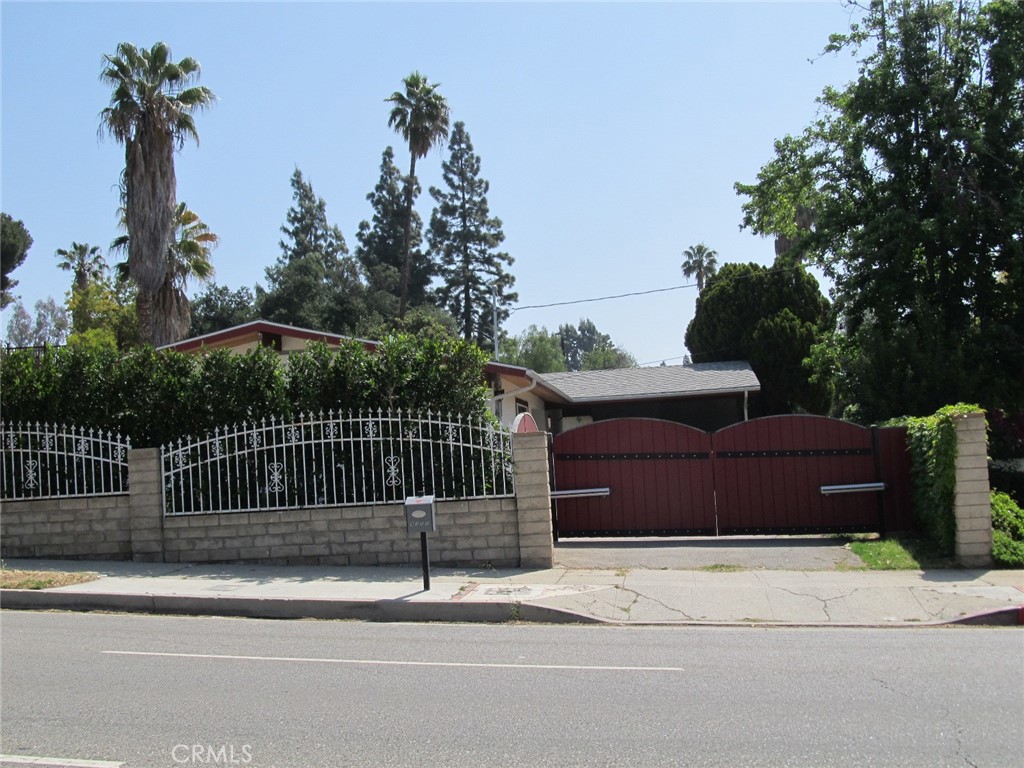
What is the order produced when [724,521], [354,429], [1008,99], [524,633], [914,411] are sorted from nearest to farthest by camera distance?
[524,633], [354,429], [724,521], [914,411], [1008,99]

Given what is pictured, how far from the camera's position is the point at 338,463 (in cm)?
1223

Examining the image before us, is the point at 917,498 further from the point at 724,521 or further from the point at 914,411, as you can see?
the point at 914,411

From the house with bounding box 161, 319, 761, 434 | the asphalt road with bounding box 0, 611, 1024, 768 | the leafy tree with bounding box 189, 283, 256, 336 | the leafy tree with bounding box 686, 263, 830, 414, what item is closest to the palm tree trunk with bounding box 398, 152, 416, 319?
the leafy tree with bounding box 189, 283, 256, 336

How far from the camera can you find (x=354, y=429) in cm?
1226

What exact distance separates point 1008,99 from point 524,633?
15809 mm

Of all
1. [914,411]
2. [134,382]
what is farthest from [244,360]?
[914,411]

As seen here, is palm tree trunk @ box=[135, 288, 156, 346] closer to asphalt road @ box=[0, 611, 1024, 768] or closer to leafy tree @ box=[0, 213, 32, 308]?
asphalt road @ box=[0, 611, 1024, 768]

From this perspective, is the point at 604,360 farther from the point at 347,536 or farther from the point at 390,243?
the point at 347,536

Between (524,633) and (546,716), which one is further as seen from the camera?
(524,633)

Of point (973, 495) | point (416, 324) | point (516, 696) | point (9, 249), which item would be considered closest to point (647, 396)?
point (973, 495)

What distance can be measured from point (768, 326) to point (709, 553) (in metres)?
19.5

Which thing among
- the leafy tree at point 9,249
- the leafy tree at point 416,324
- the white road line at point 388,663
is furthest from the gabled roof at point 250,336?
the leafy tree at point 9,249

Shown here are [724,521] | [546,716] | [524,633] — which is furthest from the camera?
[724,521]

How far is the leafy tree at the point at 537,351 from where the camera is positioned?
191ft
